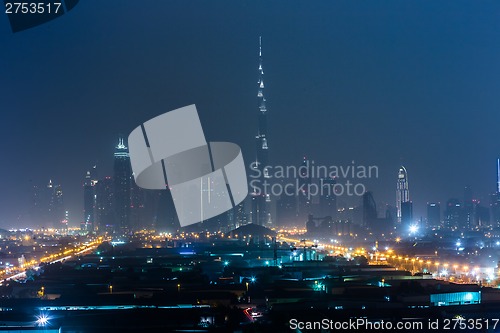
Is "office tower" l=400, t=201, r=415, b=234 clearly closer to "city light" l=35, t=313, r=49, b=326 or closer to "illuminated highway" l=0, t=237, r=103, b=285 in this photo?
"illuminated highway" l=0, t=237, r=103, b=285

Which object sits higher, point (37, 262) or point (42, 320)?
point (37, 262)

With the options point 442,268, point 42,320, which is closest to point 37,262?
point 442,268

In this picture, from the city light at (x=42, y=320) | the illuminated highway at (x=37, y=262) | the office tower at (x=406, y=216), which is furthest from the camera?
the office tower at (x=406, y=216)

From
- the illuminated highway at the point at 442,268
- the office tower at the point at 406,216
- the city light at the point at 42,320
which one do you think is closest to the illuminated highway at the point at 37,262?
the city light at the point at 42,320

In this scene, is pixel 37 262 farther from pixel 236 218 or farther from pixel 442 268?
pixel 236 218

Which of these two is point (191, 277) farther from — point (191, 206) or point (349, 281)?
point (191, 206)

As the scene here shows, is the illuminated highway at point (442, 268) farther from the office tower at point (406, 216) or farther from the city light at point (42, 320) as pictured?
the office tower at point (406, 216)

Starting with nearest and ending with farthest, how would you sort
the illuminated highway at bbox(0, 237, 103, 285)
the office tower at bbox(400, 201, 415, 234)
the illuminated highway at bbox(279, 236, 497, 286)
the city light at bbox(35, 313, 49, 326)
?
the city light at bbox(35, 313, 49, 326)
the illuminated highway at bbox(279, 236, 497, 286)
the illuminated highway at bbox(0, 237, 103, 285)
the office tower at bbox(400, 201, 415, 234)

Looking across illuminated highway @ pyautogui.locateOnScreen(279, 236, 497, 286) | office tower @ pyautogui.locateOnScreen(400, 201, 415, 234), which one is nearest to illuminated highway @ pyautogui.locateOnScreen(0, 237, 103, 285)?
illuminated highway @ pyautogui.locateOnScreen(279, 236, 497, 286)

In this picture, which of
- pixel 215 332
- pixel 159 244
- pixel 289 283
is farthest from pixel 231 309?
pixel 159 244

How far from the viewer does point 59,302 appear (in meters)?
20.0

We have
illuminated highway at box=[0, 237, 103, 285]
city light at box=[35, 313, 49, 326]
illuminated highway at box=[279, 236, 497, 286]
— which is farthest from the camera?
illuminated highway at box=[0, 237, 103, 285]

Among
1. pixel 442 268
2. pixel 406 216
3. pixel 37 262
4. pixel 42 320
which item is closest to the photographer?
pixel 42 320

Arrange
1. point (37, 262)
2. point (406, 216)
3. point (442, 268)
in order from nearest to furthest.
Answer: point (442, 268), point (37, 262), point (406, 216)
